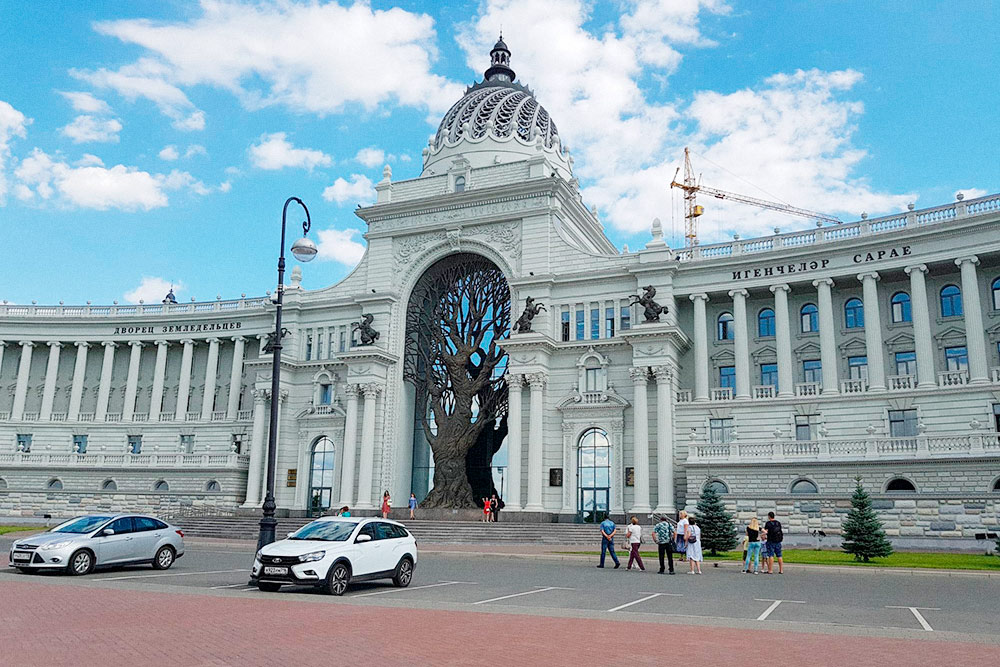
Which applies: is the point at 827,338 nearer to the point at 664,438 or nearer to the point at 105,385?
the point at 664,438

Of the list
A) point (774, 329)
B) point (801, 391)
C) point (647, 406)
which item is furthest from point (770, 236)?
point (647, 406)

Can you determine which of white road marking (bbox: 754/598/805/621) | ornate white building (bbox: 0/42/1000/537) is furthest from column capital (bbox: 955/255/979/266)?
white road marking (bbox: 754/598/805/621)

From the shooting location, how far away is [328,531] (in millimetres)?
20766

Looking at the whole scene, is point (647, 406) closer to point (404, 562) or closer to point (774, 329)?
point (774, 329)

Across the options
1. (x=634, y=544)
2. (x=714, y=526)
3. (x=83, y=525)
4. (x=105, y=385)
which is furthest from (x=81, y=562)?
(x=105, y=385)

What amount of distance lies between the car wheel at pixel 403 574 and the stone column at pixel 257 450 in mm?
41043

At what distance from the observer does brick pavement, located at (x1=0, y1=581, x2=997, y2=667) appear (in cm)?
1088

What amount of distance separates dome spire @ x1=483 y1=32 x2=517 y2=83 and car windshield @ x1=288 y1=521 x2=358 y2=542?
60.2m

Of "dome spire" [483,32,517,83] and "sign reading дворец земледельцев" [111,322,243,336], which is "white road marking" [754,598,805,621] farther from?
"dome spire" [483,32,517,83]

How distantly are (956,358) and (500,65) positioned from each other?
4689 centimetres

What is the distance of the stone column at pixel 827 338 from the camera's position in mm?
48688

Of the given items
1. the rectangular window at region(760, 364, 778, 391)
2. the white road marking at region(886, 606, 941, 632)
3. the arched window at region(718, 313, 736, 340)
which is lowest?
the white road marking at region(886, 606, 941, 632)

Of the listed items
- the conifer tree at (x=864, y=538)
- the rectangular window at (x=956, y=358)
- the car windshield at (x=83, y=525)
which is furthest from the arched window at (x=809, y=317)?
the car windshield at (x=83, y=525)

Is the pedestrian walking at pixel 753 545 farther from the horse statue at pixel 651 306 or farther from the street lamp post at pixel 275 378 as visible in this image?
the horse statue at pixel 651 306
